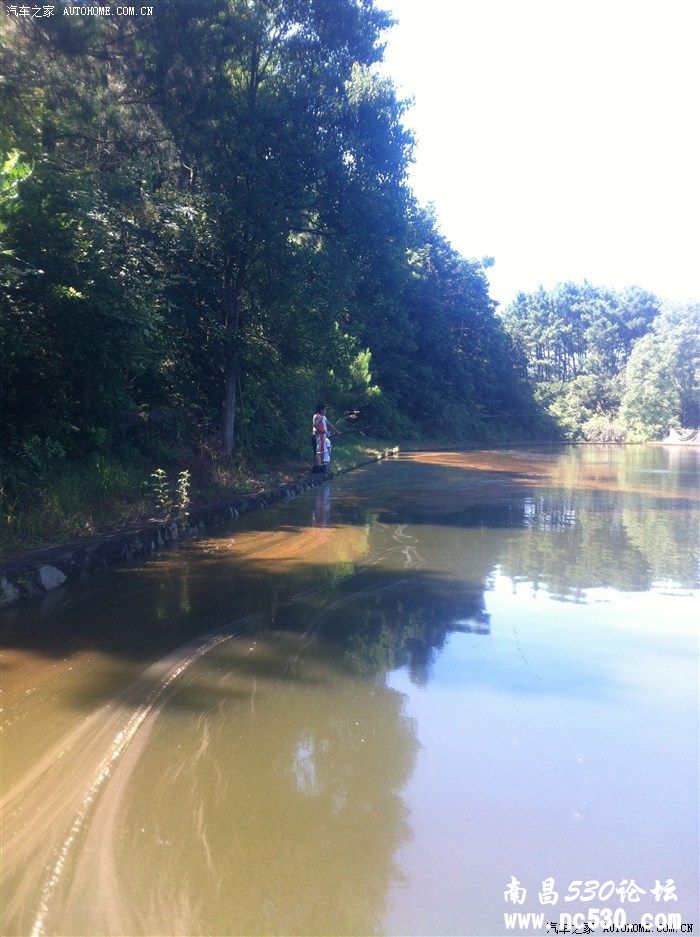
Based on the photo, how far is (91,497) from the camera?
379 inches

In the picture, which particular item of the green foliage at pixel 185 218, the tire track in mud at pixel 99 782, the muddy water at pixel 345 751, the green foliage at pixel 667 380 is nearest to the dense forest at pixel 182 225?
the green foliage at pixel 185 218

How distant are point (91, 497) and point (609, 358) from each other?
255 feet

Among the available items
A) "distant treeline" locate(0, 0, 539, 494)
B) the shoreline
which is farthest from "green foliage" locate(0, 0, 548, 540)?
the shoreline

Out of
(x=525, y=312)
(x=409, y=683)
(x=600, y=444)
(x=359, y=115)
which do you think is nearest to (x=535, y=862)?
(x=409, y=683)

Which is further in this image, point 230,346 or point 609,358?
point 609,358

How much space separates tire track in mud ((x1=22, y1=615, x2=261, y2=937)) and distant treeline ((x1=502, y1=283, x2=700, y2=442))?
54.7m

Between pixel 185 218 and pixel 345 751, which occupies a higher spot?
pixel 185 218

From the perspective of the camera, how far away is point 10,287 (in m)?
8.98

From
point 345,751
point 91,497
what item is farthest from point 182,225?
point 345,751

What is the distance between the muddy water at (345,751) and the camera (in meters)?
3.06

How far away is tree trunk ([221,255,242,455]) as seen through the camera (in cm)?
1566

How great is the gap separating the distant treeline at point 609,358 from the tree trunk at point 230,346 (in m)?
45.7
